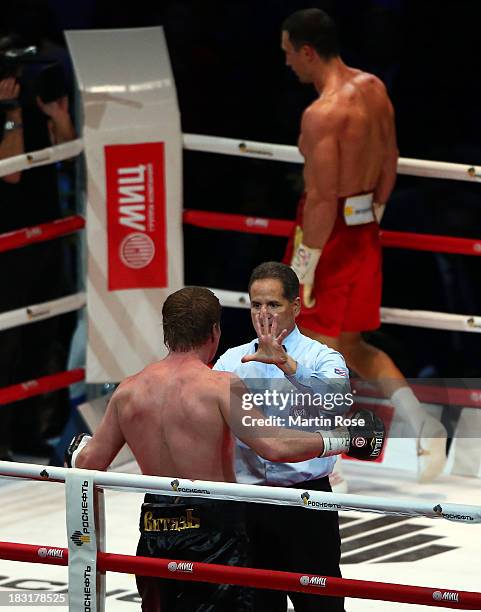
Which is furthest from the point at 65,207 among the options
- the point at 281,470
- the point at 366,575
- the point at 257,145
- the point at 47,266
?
the point at 281,470

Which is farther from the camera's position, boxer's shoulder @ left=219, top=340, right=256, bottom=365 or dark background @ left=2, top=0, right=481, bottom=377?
dark background @ left=2, top=0, right=481, bottom=377

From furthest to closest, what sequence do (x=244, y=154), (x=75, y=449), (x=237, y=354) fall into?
1. (x=244, y=154)
2. (x=237, y=354)
3. (x=75, y=449)

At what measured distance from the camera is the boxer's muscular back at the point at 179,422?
13.6ft

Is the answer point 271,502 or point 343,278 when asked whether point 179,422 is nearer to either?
point 271,502

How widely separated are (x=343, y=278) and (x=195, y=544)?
269cm

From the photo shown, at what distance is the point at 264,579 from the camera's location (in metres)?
3.92

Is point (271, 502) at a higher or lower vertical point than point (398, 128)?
lower

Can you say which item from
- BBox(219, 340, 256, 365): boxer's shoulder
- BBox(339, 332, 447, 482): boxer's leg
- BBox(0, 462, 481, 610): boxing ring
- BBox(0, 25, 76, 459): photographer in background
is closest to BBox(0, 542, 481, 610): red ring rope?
BBox(0, 462, 481, 610): boxing ring

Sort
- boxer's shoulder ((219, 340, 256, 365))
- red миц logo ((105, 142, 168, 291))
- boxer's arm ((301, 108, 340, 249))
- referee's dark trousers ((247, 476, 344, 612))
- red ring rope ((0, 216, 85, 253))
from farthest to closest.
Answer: red миц logo ((105, 142, 168, 291)), red ring rope ((0, 216, 85, 253)), boxer's arm ((301, 108, 340, 249)), boxer's shoulder ((219, 340, 256, 365)), referee's dark trousers ((247, 476, 344, 612))

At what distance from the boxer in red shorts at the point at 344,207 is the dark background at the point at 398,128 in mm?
1233

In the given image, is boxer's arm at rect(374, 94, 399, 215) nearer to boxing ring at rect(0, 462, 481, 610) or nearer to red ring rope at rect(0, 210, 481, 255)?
red ring rope at rect(0, 210, 481, 255)

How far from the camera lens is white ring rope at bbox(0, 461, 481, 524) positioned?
3.79 metres

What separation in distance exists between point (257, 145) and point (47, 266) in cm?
109

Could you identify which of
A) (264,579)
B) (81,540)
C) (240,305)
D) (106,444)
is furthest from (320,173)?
(264,579)
